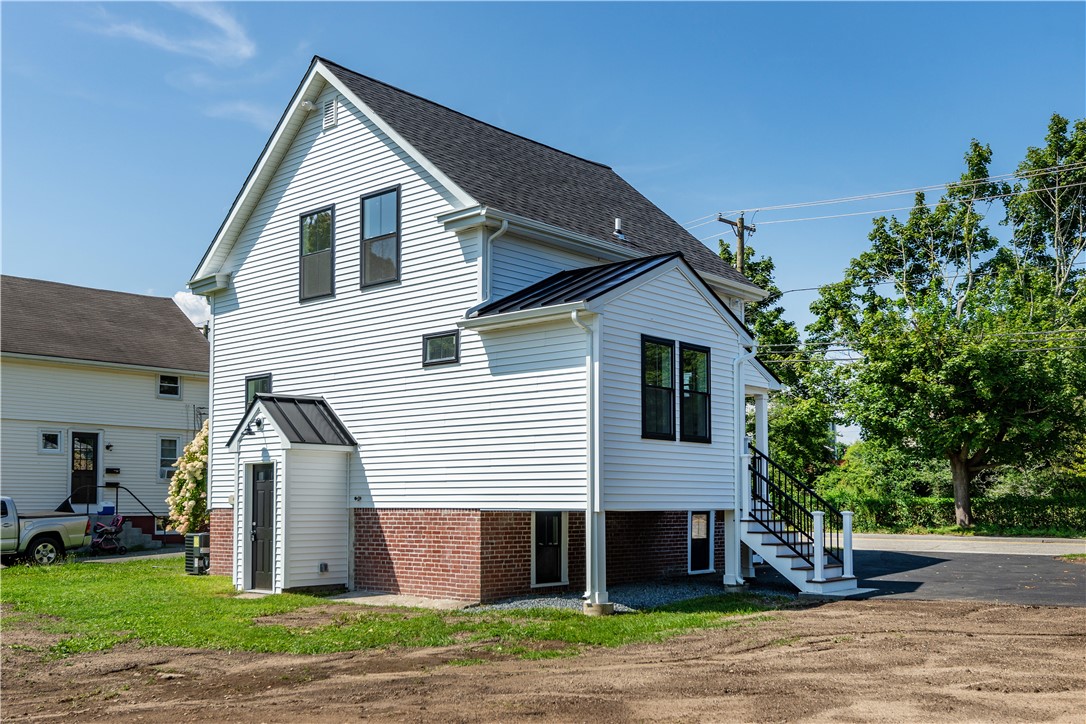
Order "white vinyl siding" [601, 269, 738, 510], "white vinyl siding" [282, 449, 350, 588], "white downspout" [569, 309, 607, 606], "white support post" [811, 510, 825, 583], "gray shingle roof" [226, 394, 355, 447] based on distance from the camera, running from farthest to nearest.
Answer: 1. "gray shingle roof" [226, 394, 355, 447]
2. "white vinyl siding" [282, 449, 350, 588]
3. "white support post" [811, 510, 825, 583]
4. "white vinyl siding" [601, 269, 738, 510]
5. "white downspout" [569, 309, 607, 606]

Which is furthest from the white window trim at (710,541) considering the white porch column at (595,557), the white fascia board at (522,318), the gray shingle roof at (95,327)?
the gray shingle roof at (95,327)

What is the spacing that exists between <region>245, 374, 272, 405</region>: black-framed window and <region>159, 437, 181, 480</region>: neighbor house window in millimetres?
14280

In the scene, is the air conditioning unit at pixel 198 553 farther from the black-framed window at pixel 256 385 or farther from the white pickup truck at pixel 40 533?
the white pickup truck at pixel 40 533

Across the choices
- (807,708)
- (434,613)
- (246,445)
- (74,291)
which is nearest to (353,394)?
(246,445)

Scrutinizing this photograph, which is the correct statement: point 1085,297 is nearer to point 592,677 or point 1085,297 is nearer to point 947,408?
point 947,408

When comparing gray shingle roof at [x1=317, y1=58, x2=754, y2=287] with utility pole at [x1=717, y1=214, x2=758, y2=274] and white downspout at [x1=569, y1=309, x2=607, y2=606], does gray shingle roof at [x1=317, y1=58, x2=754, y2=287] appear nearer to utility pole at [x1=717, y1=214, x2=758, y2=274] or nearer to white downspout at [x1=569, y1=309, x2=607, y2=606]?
white downspout at [x1=569, y1=309, x2=607, y2=606]

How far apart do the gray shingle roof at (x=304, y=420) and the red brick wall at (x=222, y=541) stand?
272 cm

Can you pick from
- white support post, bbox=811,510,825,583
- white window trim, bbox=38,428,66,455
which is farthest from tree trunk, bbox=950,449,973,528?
white window trim, bbox=38,428,66,455

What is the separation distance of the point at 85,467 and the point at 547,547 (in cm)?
2025

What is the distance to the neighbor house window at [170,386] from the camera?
33.8m

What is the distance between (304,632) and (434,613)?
2.21 m

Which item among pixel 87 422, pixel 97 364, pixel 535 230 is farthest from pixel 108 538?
pixel 535 230

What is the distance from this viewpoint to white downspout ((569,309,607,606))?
47.3 ft

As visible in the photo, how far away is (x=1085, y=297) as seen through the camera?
40500mm
